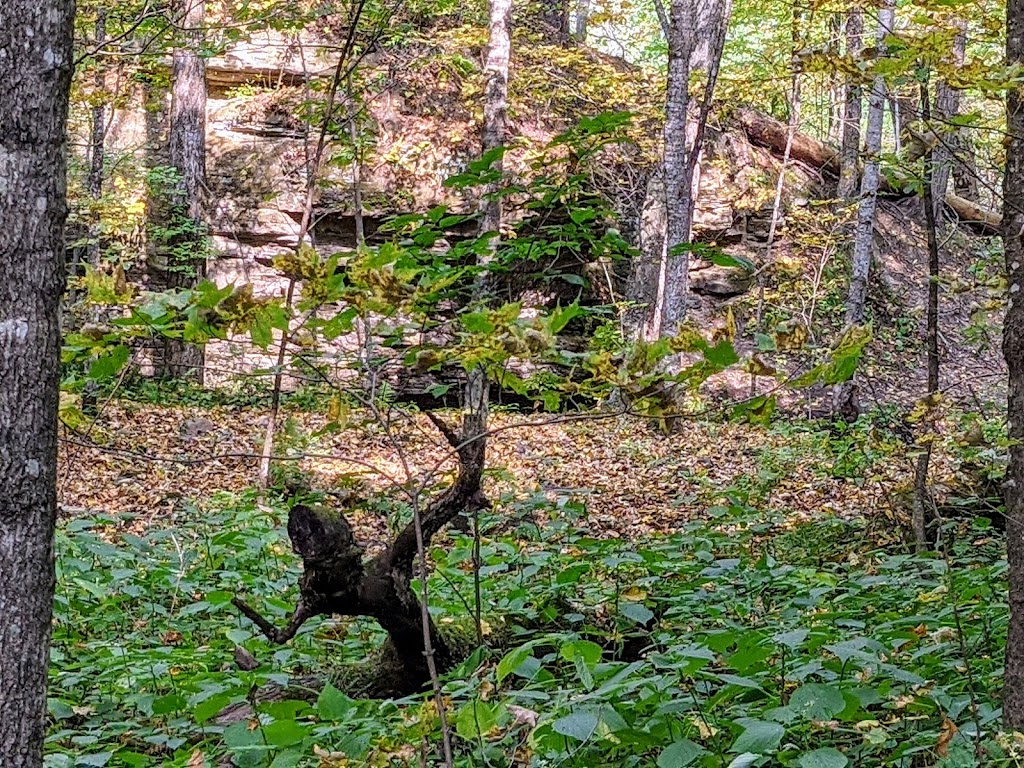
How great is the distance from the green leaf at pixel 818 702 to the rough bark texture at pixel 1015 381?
52 cm

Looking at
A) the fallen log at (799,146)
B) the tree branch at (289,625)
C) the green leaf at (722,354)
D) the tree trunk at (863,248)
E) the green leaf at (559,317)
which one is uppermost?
the fallen log at (799,146)

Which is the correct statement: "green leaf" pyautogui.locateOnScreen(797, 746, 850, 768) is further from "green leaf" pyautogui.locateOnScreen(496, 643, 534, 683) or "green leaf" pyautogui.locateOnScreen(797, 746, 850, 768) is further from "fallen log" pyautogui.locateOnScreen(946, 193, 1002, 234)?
"fallen log" pyautogui.locateOnScreen(946, 193, 1002, 234)

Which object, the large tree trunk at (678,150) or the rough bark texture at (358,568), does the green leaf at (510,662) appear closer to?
the rough bark texture at (358,568)

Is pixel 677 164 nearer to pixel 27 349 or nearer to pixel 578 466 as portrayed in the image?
pixel 578 466

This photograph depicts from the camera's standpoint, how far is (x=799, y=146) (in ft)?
57.5

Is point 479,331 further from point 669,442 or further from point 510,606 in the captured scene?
point 669,442

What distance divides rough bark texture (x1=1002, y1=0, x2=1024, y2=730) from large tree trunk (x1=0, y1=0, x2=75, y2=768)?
7.60 ft

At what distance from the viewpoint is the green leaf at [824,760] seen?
181 centimetres

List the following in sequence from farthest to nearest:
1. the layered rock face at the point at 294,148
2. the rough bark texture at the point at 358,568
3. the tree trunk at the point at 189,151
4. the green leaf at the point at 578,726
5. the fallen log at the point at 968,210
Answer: the fallen log at the point at 968,210, the layered rock face at the point at 294,148, the tree trunk at the point at 189,151, the rough bark texture at the point at 358,568, the green leaf at the point at 578,726

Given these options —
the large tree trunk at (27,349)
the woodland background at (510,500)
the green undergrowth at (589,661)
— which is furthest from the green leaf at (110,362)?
the green undergrowth at (589,661)

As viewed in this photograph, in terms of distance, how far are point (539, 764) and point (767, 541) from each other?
3922 mm

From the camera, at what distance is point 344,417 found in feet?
7.46

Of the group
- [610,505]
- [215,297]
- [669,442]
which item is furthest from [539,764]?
[669,442]

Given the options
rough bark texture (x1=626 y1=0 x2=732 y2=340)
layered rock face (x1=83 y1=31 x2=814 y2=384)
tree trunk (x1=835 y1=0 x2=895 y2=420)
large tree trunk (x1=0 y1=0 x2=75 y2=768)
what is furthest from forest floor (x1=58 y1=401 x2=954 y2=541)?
layered rock face (x1=83 y1=31 x2=814 y2=384)
